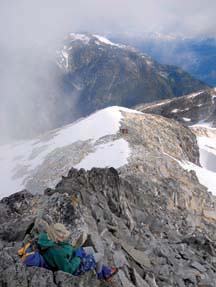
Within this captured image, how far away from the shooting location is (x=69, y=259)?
1291 cm

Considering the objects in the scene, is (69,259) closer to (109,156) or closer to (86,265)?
(86,265)

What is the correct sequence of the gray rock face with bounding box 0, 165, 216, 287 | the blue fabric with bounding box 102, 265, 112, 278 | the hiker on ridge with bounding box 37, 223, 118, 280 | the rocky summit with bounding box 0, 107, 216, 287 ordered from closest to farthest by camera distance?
the hiker on ridge with bounding box 37, 223, 118, 280 → the blue fabric with bounding box 102, 265, 112, 278 → the gray rock face with bounding box 0, 165, 216, 287 → the rocky summit with bounding box 0, 107, 216, 287

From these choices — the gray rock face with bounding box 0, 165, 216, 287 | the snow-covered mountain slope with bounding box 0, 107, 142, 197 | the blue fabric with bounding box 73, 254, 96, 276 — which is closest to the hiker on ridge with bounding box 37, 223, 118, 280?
the blue fabric with bounding box 73, 254, 96, 276

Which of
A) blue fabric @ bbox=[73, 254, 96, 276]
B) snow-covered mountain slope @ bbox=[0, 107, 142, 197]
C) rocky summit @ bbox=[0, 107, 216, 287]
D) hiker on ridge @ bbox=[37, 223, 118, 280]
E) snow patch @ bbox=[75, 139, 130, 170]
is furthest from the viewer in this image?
snow-covered mountain slope @ bbox=[0, 107, 142, 197]

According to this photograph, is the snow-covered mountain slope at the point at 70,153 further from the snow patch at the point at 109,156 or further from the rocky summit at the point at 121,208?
the rocky summit at the point at 121,208

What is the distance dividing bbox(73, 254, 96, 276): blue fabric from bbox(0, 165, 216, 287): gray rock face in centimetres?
18

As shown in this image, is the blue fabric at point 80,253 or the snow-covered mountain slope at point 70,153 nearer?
the blue fabric at point 80,253

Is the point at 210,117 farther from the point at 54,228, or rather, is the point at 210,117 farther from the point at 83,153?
the point at 54,228

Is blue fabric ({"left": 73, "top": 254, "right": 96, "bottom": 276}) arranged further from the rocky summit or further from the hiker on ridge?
the rocky summit

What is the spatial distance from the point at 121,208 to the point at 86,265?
14127mm

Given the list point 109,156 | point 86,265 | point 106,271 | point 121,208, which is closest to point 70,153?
point 109,156

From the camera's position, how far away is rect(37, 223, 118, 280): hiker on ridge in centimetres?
1274

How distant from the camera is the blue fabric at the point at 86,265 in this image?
42.3 ft

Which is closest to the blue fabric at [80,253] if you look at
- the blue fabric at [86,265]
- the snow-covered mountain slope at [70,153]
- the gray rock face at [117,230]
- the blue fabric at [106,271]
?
the blue fabric at [86,265]
